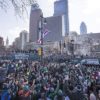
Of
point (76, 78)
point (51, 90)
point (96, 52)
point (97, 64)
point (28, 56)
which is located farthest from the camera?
point (96, 52)

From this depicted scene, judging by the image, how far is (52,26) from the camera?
625 ft

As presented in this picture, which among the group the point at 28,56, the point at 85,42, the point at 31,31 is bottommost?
the point at 28,56

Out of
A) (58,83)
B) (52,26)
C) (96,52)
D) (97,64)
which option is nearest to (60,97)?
(58,83)

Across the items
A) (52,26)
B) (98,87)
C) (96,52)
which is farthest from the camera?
(52,26)

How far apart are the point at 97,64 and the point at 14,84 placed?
1592 cm

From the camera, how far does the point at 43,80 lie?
14930 millimetres

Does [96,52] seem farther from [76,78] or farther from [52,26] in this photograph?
[76,78]

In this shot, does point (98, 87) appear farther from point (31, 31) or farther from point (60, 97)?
→ point (31, 31)

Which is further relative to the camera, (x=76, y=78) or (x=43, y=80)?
(x=76, y=78)

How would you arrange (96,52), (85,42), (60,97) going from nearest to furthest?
(60,97) → (96,52) → (85,42)

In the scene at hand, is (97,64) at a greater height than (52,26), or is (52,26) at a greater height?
(52,26)

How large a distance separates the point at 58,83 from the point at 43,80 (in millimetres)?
1770

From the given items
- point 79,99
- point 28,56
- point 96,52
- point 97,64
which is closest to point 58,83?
point 79,99

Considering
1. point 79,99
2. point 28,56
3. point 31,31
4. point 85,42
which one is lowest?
point 79,99
